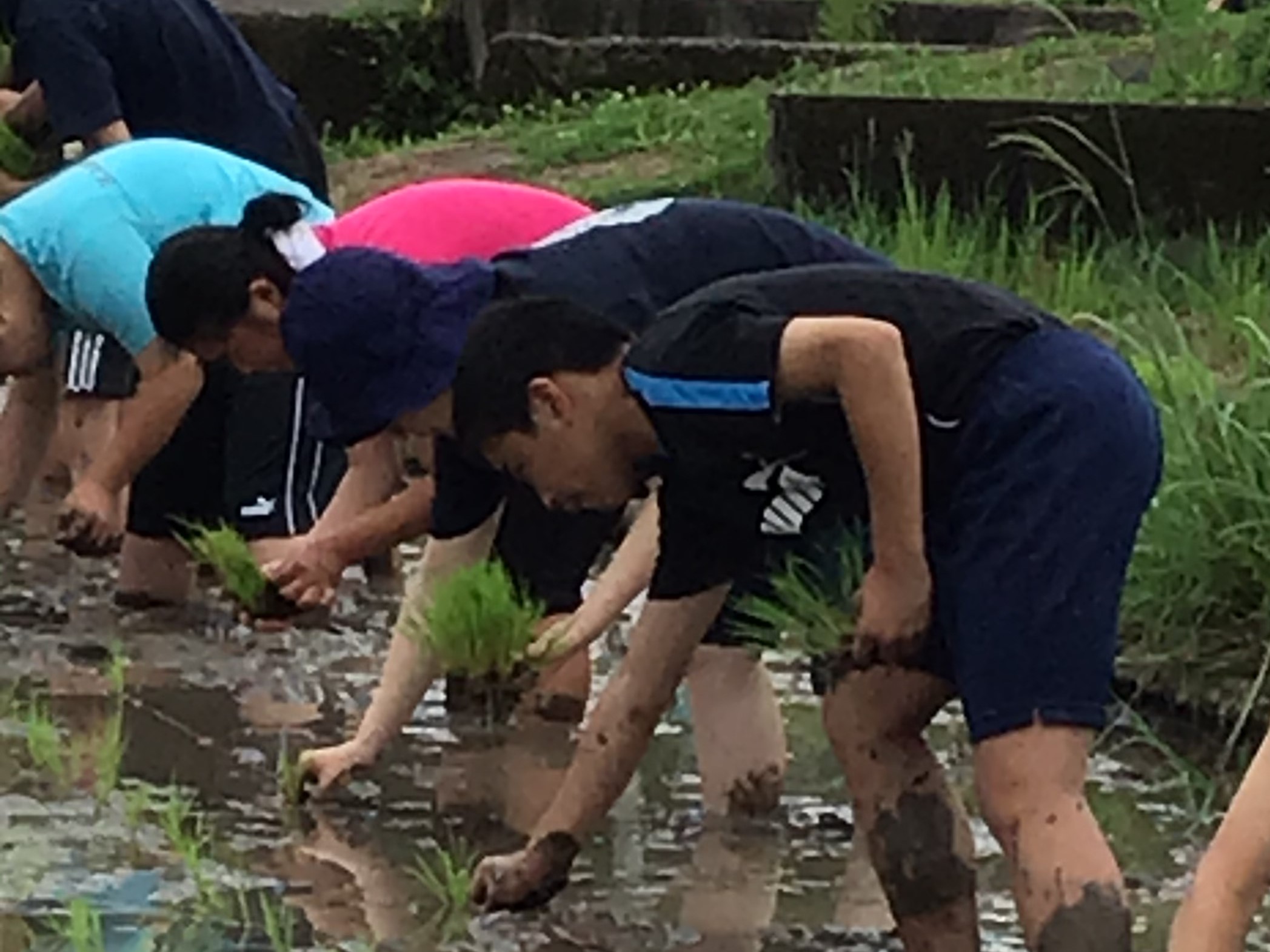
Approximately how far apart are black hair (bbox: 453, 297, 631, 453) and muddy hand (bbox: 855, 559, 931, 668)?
0.42 meters

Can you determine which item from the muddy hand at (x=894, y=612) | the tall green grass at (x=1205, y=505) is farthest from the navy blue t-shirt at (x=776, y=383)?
the tall green grass at (x=1205, y=505)

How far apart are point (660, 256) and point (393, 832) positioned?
943mm

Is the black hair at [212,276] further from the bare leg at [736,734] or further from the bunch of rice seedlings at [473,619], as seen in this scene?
the bare leg at [736,734]

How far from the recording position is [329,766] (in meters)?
4.65

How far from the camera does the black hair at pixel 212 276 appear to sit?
4.94 m

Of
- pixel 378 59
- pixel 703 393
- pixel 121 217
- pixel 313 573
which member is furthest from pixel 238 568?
pixel 378 59

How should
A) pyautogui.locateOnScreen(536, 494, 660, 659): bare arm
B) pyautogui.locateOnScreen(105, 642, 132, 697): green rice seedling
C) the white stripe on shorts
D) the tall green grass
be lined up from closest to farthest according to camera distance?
pyautogui.locateOnScreen(536, 494, 660, 659): bare arm
the tall green grass
pyautogui.locateOnScreen(105, 642, 132, 697): green rice seedling
the white stripe on shorts

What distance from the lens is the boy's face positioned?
11.8ft

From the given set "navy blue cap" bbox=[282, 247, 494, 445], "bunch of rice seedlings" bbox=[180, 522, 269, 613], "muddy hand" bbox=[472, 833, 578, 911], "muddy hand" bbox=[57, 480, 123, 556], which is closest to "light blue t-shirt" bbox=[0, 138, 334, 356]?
"muddy hand" bbox=[57, 480, 123, 556]

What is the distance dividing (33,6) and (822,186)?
2.48 metres

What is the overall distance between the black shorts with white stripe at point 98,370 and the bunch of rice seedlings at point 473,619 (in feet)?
6.51

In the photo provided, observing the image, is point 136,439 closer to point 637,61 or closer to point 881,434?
point 881,434

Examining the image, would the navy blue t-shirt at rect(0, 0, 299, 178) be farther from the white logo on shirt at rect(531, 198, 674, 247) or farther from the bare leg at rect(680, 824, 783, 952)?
the bare leg at rect(680, 824, 783, 952)

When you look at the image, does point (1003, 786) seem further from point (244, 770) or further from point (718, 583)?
point (244, 770)
